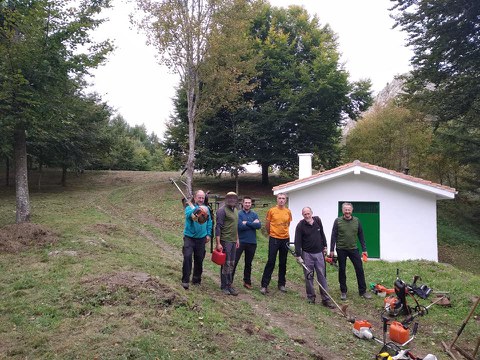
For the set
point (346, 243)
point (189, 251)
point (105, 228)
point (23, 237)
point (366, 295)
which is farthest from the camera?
point (105, 228)

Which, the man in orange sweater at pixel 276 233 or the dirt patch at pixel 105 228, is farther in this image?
the dirt patch at pixel 105 228

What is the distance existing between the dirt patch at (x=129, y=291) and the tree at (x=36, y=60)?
653cm

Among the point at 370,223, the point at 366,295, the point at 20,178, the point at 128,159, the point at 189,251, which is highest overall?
the point at 128,159

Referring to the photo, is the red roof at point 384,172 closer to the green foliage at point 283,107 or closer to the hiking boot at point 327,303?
the hiking boot at point 327,303

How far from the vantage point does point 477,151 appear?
16.4 metres

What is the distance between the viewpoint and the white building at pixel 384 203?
1236cm

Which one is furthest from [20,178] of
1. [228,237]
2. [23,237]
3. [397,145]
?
[397,145]

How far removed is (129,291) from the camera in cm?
579

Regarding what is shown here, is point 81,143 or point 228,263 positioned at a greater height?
point 81,143

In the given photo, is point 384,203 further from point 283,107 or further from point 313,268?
point 283,107

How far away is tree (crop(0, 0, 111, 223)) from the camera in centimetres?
1021

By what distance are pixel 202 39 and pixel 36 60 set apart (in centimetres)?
852

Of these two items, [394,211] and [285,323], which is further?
[394,211]

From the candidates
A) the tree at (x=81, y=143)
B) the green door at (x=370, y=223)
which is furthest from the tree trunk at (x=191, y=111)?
the green door at (x=370, y=223)
